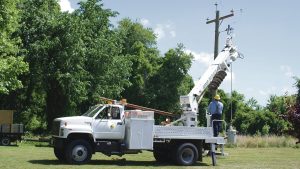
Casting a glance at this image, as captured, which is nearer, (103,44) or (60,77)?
(60,77)

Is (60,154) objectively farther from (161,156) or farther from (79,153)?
(161,156)

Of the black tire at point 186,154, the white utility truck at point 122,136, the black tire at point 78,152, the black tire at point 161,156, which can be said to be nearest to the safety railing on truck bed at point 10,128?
the white utility truck at point 122,136

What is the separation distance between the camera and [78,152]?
18922 millimetres

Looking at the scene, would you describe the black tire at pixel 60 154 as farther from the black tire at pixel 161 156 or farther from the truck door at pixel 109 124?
the black tire at pixel 161 156

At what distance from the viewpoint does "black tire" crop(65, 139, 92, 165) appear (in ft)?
61.6

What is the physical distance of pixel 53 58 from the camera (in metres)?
39.7

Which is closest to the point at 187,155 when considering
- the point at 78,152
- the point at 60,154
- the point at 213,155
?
the point at 213,155

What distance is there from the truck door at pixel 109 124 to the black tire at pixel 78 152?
2.16 ft

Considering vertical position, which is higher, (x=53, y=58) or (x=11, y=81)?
(x=53, y=58)

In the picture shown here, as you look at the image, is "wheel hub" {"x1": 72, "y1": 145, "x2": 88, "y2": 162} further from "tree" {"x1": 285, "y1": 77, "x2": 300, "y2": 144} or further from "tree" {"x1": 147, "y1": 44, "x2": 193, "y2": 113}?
"tree" {"x1": 147, "y1": 44, "x2": 193, "y2": 113}

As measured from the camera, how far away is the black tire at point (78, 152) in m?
18.8

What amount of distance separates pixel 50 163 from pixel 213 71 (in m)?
8.59

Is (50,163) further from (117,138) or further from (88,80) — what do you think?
(88,80)

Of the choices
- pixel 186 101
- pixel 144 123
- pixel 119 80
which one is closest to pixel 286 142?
pixel 119 80
